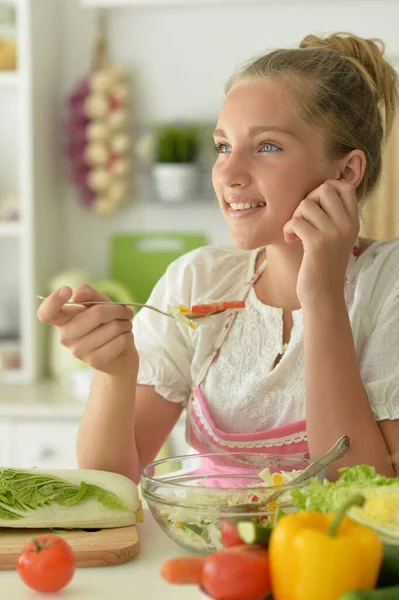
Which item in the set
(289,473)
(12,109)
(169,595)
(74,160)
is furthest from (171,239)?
(169,595)

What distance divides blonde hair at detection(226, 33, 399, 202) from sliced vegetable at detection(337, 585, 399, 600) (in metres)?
0.97

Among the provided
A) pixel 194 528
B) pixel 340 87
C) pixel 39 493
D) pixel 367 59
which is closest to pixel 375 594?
pixel 194 528

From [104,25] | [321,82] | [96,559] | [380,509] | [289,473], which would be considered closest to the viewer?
[380,509]

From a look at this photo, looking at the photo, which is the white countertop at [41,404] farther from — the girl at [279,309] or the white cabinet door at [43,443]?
the girl at [279,309]

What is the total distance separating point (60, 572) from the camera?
100cm

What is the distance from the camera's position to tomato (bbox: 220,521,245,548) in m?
0.97


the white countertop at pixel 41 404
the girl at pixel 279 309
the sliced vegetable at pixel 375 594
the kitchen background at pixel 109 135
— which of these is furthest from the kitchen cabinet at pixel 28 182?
the sliced vegetable at pixel 375 594

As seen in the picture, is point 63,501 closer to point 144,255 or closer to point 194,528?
point 194,528

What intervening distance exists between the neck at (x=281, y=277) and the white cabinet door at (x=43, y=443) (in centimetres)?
125

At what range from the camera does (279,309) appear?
68.2 inches

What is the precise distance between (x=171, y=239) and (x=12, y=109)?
76 cm

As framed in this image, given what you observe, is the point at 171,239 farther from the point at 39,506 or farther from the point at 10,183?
the point at 39,506

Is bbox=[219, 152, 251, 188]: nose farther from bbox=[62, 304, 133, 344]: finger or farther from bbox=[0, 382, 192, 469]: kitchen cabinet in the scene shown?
bbox=[0, 382, 192, 469]: kitchen cabinet

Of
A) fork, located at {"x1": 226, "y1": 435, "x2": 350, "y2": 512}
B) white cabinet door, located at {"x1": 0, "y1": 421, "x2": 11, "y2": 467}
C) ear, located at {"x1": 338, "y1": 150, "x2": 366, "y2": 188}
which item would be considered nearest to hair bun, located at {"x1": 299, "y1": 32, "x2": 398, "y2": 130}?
ear, located at {"x1": 338, "y1": 150, "x2": 366, "y2": 188}
